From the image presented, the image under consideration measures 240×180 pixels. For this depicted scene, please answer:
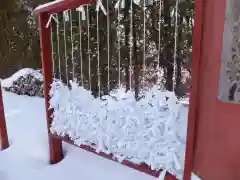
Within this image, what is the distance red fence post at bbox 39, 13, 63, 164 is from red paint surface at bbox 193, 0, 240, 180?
42.9 inches

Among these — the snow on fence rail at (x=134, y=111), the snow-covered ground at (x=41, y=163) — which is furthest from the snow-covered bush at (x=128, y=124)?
the snow-covered ground at (x=41, y=163)

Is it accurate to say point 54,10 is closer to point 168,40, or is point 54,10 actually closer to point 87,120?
point 87,120

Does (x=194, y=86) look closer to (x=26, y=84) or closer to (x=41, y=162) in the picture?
(x=41, y=162)

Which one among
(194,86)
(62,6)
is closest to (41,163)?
(62,6)

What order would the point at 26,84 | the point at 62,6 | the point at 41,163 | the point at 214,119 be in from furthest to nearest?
the point at 26,84 < the point at 41,163 < the point at 62,6 < the point at 214,119

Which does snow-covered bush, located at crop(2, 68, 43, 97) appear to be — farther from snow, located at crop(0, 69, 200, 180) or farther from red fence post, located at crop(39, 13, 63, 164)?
red fence post, located at crop(39, 13, 63, 164)

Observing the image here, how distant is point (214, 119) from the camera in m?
1.24

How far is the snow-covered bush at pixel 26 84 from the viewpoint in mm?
3775

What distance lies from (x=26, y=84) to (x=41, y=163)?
1.91m

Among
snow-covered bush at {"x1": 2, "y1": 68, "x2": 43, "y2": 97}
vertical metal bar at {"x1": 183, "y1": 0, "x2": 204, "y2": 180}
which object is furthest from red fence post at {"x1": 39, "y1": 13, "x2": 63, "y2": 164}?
snow-covered bush at {"x1": 2, "y1": 68, "x2": 43, "y2": 97}

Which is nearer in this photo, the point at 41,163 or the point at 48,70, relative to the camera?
the point at 48,70

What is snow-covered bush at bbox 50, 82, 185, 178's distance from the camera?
4.60 feet

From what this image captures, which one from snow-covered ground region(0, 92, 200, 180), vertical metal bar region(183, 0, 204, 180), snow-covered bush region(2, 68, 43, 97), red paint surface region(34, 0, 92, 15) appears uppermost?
red paint surface region(34, 0, 92, 15)

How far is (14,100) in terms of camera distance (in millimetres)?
3396
